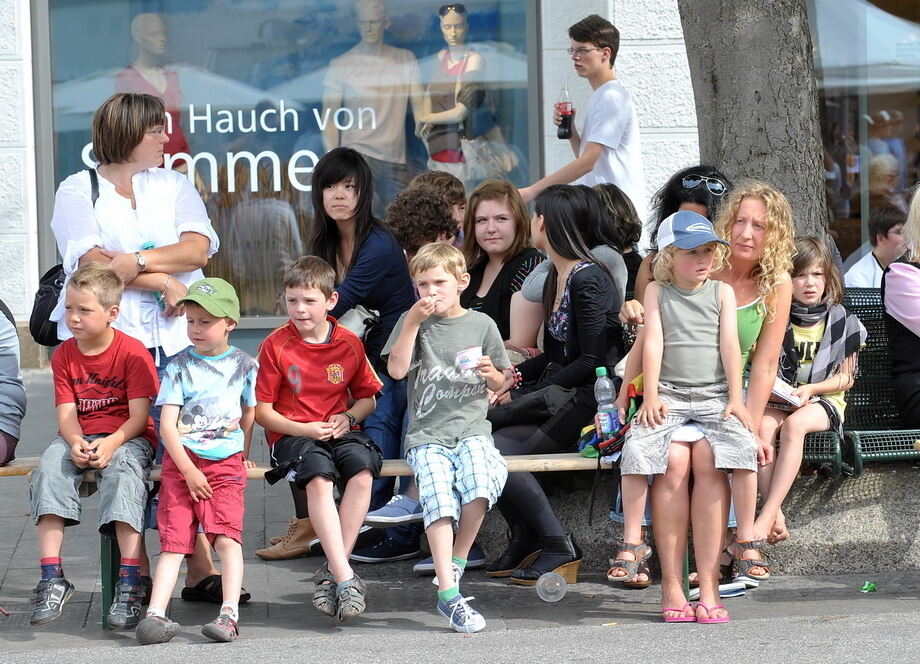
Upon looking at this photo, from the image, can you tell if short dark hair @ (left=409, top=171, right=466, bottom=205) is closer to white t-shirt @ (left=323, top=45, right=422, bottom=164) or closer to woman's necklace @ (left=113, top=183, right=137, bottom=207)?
woman's necklace @ (left=113, top=183, right=137, bottom=207)

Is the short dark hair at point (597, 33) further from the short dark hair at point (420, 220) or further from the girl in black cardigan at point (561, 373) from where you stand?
the girl in black cardigan at point (561, 373)

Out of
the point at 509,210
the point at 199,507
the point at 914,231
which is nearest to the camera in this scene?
the point at 199,507

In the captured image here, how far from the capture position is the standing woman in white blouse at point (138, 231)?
5.48 metres

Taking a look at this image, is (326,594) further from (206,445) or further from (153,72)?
(153,72)

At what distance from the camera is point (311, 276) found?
5289 millimetres

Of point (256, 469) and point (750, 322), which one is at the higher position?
point (750, 322)

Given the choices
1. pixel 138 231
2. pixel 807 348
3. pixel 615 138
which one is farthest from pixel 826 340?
pixel 138 231

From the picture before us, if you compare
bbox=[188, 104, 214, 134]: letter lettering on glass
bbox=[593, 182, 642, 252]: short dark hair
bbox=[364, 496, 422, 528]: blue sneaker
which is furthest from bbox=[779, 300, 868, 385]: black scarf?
bbox=[188, 104, 214, 134]: letter lettering on glass

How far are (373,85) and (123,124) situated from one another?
5089mm

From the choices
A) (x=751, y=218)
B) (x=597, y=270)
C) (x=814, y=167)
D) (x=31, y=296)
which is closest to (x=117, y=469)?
(x=597, y=270)

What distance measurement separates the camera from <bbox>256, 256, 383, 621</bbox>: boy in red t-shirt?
16.7 ft

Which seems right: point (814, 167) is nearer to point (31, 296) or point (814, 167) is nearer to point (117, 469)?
point (117, 469)

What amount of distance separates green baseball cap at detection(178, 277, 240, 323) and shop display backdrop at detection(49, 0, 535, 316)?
5.35 m

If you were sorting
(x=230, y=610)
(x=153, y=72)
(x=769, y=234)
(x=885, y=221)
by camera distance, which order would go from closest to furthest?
(x=230, y=610)
(x=769, y=234)
(x=885, y=221)
(x=153, y=72)
